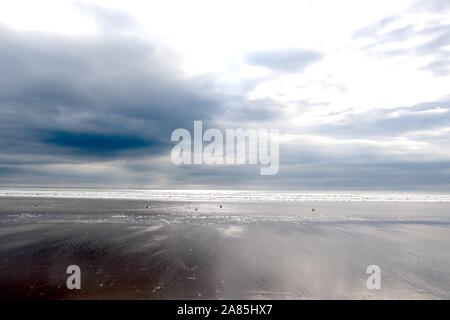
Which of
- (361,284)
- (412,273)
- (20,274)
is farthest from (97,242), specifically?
(412,273)

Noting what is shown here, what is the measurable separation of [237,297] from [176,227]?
47.4ft

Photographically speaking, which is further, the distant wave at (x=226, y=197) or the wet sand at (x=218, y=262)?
the distant wave at (x=226, y=197)

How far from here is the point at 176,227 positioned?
2275 cm

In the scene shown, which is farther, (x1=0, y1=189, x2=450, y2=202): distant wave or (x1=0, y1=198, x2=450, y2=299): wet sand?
(x1=0, y1=189, x2=450, y2=202): distant wave

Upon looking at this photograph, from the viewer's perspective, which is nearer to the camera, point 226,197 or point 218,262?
point 218,262

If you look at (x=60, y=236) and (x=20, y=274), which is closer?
(x=20, y=274)

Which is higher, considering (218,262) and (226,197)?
(218,262)
